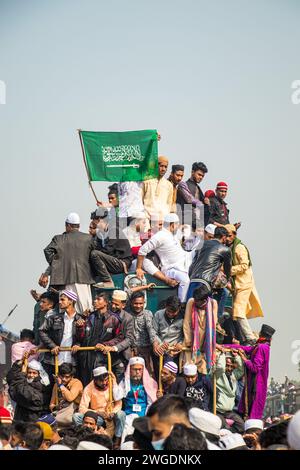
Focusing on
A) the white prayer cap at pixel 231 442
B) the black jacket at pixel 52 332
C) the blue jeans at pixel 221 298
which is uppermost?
the white prayer cap at pixel 231 442

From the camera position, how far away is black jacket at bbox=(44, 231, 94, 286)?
19.0 meters

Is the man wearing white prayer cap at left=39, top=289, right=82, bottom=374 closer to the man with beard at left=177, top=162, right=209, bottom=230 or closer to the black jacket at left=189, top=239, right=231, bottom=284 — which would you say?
the black jacket at left=189, top=239, right=231, bottom=284

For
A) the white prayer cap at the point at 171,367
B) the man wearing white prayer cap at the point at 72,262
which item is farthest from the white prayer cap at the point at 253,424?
the man wearing white prayer cap at the point at 72,262

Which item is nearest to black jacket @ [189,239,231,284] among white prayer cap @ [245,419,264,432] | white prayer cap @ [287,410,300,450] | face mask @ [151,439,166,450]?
white prayer cap @ [245,419,264,432]

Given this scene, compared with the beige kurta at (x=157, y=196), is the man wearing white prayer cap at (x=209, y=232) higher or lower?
lower

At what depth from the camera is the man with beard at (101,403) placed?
17.4m

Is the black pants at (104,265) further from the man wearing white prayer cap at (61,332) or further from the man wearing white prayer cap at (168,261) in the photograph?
the man wearing white prayer cap at (61,332)

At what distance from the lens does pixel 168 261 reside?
19234mm

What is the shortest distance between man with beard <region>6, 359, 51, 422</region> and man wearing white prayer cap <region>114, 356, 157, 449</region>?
1.11 meters

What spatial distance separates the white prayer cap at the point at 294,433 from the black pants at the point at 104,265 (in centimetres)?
991

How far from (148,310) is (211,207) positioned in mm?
2915

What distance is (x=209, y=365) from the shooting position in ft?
60.4

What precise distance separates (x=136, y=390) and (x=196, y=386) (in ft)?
2.91
